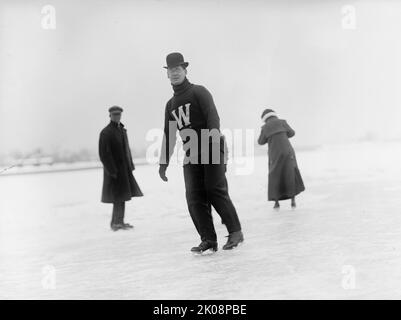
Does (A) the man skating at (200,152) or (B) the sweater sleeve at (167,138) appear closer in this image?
(A) the man skating at (200,152)

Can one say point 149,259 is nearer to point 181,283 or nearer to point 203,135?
point 181,283

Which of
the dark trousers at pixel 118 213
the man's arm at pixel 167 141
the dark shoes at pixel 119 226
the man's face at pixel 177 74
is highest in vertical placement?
the man's face at pixel 177 74

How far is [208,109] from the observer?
137 inches

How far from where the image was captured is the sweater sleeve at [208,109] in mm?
3461

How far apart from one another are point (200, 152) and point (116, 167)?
1778 millimetres

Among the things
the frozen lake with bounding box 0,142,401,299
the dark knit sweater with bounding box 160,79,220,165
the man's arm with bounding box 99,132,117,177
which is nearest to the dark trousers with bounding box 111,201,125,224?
the frozen lake with bounding box 0,142,401,299

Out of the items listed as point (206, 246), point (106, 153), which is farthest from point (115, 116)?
point (206, 246)

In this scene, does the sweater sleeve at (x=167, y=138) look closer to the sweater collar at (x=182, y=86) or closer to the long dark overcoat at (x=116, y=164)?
the sweater collar at (x=182, y=86)

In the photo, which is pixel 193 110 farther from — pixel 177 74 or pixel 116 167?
pixel 116 167

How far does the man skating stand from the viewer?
3.48m

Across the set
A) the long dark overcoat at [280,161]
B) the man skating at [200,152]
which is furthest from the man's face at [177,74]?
the long dark overcoat at [280,161]

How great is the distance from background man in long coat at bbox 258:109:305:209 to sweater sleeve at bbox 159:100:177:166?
83.8 inches

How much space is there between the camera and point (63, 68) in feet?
18.7
